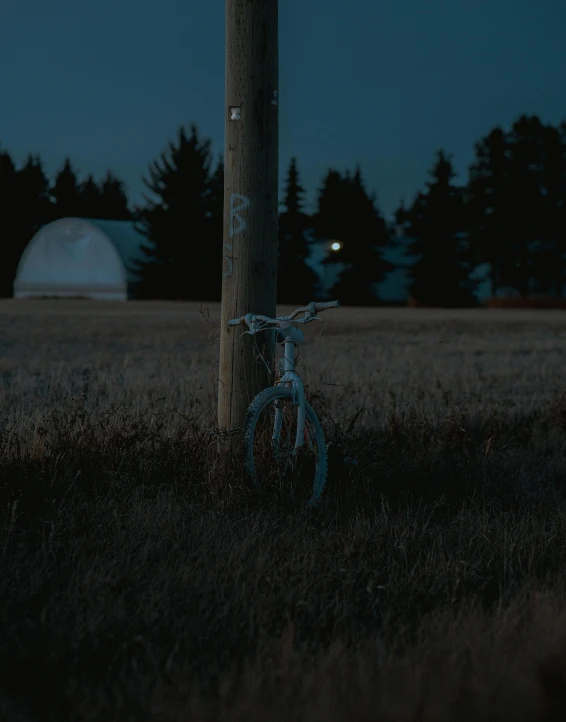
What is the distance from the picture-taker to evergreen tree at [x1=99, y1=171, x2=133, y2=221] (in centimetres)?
7069

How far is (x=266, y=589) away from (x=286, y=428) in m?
2.08

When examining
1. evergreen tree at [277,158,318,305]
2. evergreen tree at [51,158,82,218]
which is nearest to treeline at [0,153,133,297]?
evergreen tree at [51,158,82,218]

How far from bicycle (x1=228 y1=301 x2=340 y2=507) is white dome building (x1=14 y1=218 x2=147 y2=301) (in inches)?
1717

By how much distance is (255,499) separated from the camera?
5484mm

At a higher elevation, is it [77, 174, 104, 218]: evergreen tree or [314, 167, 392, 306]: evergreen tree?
[77, 174, 104, 218]: evergreen tree

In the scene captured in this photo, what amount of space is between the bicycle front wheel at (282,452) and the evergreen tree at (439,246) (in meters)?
50.1

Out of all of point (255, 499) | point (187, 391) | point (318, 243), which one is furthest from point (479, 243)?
point (255, 499)

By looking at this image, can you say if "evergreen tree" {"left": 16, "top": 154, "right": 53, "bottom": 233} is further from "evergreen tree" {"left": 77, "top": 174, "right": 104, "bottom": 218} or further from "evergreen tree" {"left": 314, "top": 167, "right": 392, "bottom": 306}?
"evergreen tree" {"left": 314, "top": 167, "right": 392, "bottom": 306}

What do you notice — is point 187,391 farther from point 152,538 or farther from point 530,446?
point 152,538

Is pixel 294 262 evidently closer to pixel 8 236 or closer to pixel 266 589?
pixel 8 236

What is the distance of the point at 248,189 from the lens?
20.5 ft

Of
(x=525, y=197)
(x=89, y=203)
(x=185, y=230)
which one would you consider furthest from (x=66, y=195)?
(x=525, y=197)

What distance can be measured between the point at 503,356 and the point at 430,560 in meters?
14.4

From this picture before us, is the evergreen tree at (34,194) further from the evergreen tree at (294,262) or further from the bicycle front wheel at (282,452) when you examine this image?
the bicycle front wheel at (282,452)
